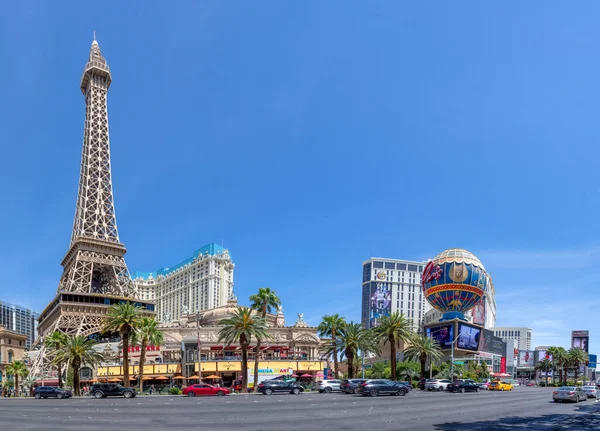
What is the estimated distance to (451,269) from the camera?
4058 inches

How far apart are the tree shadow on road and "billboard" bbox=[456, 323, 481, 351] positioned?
79981 millimetres

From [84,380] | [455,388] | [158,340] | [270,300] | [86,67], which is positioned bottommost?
[84,380]

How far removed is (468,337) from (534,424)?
8887 cm

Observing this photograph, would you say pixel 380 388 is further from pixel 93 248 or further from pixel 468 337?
pixel 93 248

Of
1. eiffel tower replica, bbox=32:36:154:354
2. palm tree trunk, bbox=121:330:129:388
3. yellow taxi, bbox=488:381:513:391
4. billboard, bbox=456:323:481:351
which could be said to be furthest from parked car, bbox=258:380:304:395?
billboard, bbox=456:323:481:351

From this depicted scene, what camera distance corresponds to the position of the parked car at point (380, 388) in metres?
43.4

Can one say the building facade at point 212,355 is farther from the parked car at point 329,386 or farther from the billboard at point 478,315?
the billboard at point 478,315

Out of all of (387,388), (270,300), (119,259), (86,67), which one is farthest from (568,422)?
(86,67)

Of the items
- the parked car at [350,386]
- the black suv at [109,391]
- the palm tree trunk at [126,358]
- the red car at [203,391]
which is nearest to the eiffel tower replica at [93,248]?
the palm tree trunk at [126,358]

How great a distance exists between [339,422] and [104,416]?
1264cm

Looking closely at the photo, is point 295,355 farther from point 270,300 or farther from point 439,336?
point 439,336

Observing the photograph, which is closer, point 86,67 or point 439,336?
point 439,336

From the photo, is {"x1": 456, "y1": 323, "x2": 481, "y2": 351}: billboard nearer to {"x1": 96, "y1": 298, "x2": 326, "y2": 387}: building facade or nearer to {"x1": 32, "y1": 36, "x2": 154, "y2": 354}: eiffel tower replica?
{"x1": 96, "y1": 298, "x2": 326, "y2": 387}: building facade

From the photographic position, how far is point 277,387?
47.2m
